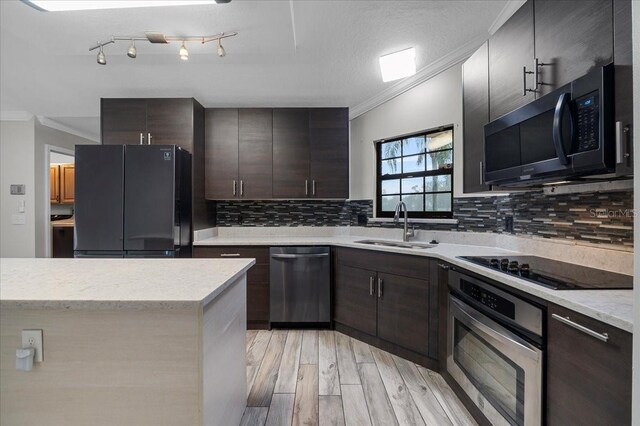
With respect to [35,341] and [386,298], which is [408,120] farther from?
[35,341]

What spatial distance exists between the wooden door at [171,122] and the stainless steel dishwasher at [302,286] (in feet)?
5.13

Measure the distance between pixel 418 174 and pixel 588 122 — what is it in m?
1.95

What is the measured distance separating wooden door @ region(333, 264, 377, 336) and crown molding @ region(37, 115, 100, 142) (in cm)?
448

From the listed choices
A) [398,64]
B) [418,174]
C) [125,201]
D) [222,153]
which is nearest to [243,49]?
[398,64]

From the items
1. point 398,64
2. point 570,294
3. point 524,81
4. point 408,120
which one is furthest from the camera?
point 408,120

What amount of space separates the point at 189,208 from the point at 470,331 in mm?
2672

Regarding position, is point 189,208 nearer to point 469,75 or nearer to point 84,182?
point 84,182

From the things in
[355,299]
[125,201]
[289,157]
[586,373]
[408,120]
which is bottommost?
[355,299]

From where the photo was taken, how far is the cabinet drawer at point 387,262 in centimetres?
226

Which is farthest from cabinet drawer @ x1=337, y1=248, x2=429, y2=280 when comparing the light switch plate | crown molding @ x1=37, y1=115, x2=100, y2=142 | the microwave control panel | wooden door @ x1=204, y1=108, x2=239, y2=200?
crown molding @ x1=37, y1=115, x2=100, y2=142

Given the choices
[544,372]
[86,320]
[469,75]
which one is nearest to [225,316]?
[86,320]

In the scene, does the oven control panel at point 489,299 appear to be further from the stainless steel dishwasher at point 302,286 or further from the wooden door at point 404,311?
the stainless steel dishwasher at point 302,286

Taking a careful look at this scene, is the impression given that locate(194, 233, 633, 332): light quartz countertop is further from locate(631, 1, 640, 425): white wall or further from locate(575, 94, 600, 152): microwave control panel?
locate(575, 94, 600, 152): microwave control panel

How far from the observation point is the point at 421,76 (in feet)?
9.00
